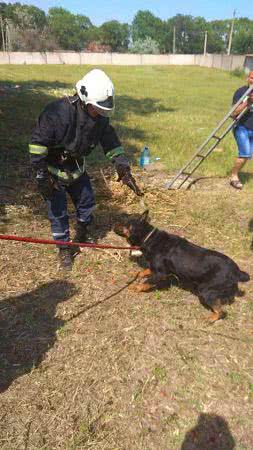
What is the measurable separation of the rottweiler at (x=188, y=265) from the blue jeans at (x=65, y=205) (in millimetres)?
678

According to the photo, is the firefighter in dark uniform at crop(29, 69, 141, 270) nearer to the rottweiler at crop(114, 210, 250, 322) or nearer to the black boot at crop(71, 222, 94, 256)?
the black boot at crop(71, 222, 94, 256)

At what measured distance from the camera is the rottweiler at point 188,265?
14.5ft

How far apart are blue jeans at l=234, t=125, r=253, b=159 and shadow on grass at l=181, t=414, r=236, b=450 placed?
227 inches

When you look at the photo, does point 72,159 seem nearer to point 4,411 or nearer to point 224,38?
point 4,411

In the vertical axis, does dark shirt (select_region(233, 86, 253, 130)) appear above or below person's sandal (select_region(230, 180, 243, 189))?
above

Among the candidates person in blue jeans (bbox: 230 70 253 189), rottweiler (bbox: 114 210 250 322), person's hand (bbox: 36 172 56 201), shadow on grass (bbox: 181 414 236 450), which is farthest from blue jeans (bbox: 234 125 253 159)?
shadow on grass (bbox: 181 414 236 450)

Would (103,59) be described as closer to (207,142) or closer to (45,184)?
(207,142)

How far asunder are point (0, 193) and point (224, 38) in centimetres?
13534

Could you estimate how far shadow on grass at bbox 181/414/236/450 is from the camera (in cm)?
324

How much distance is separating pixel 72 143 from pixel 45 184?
0.54m

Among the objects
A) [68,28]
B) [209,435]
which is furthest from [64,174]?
[68,28]

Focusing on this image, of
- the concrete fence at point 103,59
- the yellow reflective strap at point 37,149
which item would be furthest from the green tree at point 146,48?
the yellow reflective strap at point 37,149

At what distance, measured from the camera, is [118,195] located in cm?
782

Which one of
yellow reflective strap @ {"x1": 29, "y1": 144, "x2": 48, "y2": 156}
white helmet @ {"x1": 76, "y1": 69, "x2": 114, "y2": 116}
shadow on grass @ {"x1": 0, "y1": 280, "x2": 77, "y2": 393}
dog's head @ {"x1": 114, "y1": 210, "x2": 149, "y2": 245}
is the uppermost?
white helmet @ {"x1": 76, "y1": 69, "x2": 114, "y2": 116}
